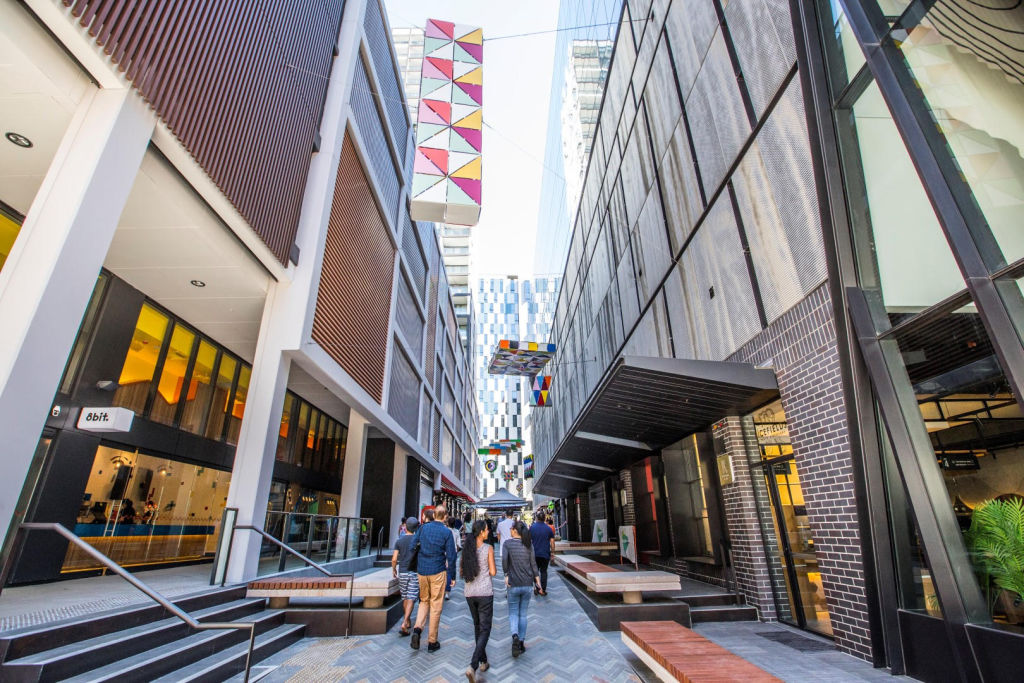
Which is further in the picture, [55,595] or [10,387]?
[55,595]

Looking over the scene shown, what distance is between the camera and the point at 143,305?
9.05 m

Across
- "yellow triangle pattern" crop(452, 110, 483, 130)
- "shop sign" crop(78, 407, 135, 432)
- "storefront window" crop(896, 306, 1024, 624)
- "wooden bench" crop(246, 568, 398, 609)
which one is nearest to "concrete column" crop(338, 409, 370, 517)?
"wooden bench" crop(246, 568, 398, 609)

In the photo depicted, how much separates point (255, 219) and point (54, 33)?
3.55m

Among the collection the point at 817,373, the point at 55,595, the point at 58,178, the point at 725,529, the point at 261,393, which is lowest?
the point at 55,595

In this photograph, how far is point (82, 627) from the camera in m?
4.15

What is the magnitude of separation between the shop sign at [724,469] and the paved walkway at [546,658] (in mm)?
2125

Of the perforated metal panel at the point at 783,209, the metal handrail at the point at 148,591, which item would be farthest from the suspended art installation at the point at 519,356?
the metal handrail at the point at 148,591

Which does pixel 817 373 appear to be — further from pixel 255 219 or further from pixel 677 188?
pixel 255 219

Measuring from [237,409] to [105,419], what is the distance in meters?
5.17

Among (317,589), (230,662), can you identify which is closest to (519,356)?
(317,589)

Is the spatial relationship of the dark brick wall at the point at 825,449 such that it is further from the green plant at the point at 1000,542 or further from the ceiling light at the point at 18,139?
the ceiling light at the point at 18,139

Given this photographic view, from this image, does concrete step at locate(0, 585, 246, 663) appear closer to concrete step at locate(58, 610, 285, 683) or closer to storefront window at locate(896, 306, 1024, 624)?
concrete step at locate(58, 610, 285, 683)

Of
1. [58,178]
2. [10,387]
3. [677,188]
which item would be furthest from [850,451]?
[58,178]

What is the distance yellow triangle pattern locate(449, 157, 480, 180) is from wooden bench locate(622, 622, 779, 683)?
7511 millimetres
